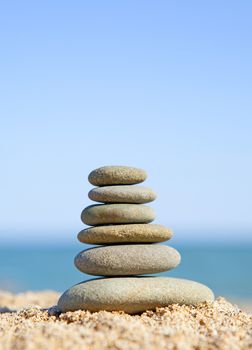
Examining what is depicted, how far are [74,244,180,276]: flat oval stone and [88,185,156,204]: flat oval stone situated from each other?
758mm

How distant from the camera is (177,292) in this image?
1023cm

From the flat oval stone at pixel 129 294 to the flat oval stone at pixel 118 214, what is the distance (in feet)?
3.07

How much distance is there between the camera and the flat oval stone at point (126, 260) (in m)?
10.3

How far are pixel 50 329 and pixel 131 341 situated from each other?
1.04 m

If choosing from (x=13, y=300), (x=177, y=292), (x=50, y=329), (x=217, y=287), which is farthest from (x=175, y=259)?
(x=217, y=287)

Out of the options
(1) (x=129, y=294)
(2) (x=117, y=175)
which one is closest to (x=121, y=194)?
(2) (x=117, y=175)

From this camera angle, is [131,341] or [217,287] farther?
[217,287]

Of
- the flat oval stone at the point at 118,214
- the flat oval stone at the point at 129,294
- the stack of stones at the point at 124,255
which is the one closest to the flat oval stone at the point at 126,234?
the stack of stones at the point at 124,255

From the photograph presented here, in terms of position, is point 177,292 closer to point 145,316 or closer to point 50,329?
point 145,316

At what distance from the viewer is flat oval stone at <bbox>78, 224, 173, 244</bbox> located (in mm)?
10531

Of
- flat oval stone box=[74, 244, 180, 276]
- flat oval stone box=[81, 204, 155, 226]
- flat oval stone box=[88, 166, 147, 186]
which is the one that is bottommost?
flat oval stone box=[74, 244, 180, 276]

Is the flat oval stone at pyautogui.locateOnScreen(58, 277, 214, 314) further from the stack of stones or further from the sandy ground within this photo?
the sandy ground

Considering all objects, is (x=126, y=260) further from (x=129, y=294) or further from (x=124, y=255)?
(x=129, y=294)

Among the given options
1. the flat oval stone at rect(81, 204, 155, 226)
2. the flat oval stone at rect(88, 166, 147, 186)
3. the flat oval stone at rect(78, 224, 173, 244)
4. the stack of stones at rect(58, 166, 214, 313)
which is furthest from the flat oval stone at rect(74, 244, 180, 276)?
the flat oval stone at rect(88, 166, 147, 186)
